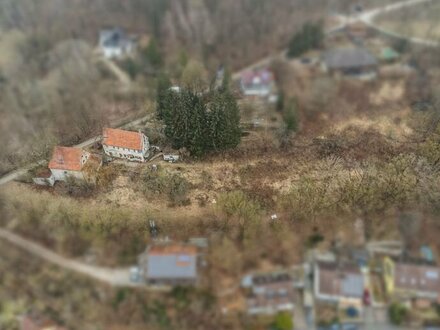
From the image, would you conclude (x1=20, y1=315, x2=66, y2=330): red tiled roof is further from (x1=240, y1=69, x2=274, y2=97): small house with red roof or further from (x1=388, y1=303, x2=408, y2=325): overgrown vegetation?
(x1=240, y1=69, x2=274, y2=97): small house with red roof

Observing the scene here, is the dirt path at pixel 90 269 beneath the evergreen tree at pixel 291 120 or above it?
beneath

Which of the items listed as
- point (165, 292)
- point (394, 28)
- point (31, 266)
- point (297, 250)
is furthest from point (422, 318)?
point (394, 28)

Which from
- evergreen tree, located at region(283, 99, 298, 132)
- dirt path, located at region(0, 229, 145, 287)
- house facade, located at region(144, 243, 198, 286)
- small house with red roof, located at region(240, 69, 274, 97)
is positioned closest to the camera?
house facade, located at region(144, 243, 198, 286)

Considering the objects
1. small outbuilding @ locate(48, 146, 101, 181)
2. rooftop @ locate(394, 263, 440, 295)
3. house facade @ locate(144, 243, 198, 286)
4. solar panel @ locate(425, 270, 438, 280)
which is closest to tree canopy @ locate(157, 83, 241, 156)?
small outbuilding @ locate(48, 146, 101, 181)

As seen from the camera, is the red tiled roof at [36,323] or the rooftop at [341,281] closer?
the red tiled roof at [36,323]

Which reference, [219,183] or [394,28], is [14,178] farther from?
[394,28]

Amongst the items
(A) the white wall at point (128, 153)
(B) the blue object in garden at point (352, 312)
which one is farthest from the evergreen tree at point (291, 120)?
(B) the blue object in garden at point (352, 312)

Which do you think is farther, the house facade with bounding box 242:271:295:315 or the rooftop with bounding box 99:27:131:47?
the rooftop with bounding box 99:27:131:47

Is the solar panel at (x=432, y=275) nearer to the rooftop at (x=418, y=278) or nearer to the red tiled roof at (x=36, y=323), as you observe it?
the rooftop at (x=418, y=278)
